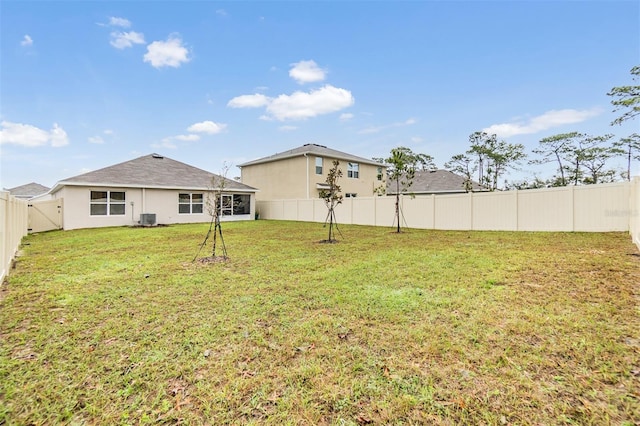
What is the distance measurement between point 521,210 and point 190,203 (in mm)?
18770

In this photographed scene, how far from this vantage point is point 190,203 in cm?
2014

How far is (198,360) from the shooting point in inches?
104

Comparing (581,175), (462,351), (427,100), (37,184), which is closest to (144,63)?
(427,100)

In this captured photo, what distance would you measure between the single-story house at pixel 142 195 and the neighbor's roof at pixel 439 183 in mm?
15106

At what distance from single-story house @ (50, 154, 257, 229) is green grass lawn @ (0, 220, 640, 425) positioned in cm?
1036

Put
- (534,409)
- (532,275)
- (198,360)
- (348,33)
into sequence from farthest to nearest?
1. (348,33)
2. (532,275)
3. (198,360)
4. (534,409)

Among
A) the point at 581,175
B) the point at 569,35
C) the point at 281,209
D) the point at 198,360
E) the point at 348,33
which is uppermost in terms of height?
the point at 348,33

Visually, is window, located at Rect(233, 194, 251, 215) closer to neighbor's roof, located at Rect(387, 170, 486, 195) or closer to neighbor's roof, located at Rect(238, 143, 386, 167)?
neighbor's roof, located at Rect(238, 143, 386, 167)

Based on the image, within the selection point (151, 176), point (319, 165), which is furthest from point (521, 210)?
point (151, 176)

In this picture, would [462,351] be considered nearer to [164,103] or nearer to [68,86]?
[68,86]

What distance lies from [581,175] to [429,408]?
95.5 ft

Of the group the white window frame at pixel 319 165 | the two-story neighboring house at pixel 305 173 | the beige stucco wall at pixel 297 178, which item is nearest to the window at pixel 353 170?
the two-story neighboring house at pixel 305 173

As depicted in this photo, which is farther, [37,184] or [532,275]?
[37,184]

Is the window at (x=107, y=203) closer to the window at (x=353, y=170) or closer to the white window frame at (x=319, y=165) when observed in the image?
the white window frame at (x=319, y=165)
